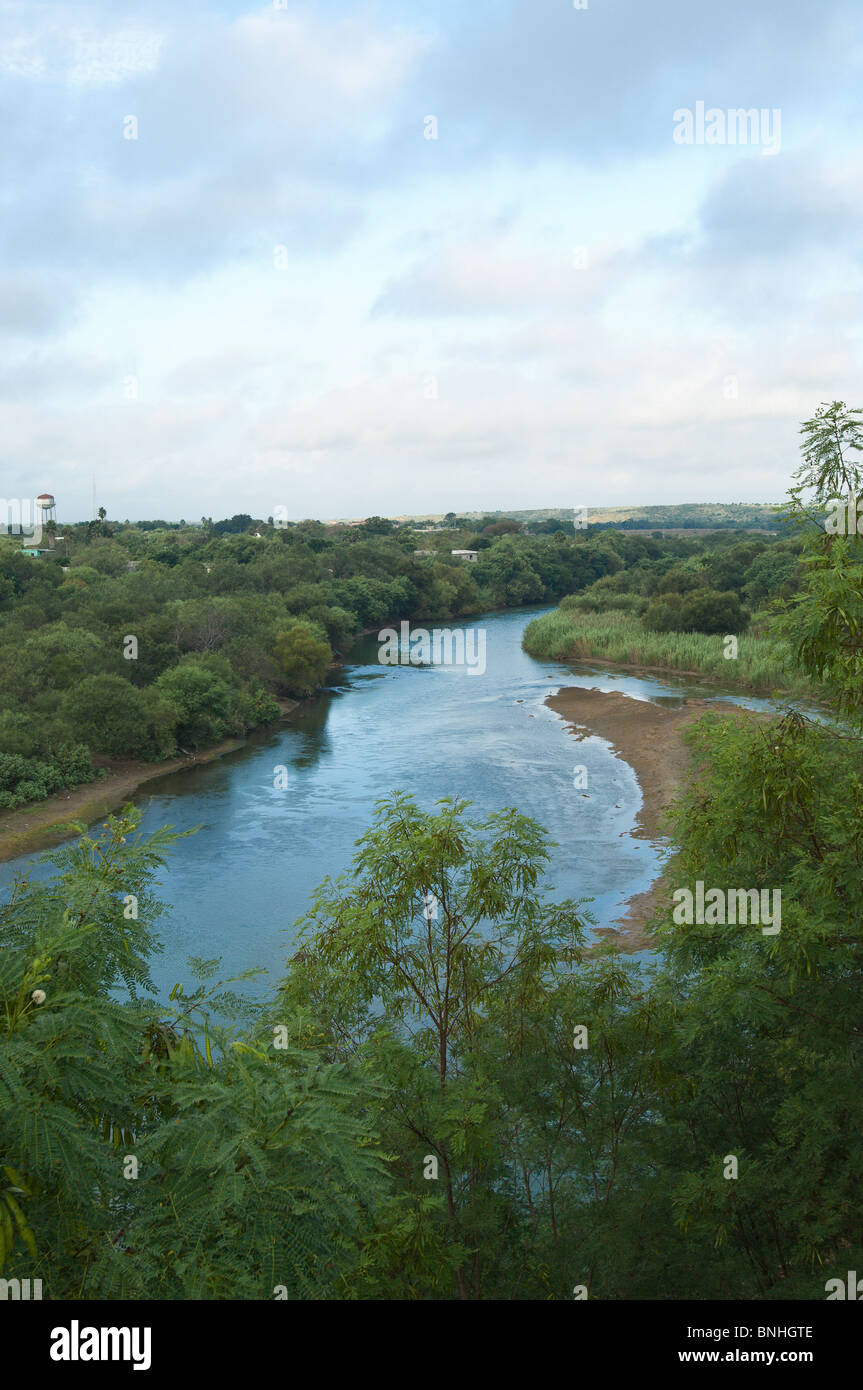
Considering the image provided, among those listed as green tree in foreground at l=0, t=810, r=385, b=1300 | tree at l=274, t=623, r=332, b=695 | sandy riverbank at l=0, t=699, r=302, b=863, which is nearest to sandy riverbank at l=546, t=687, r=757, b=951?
tree at l=274, t=623, r=332, b=695

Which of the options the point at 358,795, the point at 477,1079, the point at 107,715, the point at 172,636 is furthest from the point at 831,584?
the point at 172,636

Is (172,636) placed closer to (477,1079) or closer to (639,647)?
(639,647)

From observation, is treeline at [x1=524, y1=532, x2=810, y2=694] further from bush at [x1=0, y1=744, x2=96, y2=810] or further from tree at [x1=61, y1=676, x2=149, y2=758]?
bush at [x1=0, y1=744, x2=96, y2=810]

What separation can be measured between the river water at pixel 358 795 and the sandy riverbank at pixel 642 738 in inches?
22.1

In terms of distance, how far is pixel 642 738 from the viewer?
4253 cm

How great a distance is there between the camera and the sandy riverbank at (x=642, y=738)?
2488 centimetres

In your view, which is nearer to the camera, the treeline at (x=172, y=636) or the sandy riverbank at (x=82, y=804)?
the sandy riverbank at (x=82, y=804)

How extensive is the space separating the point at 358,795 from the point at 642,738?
13.8 meters

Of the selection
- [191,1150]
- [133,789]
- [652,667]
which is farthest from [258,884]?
[652,667]

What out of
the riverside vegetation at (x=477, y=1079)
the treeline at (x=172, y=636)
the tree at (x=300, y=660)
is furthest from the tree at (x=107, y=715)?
the riverside vegetation at (x=477, y=1079)

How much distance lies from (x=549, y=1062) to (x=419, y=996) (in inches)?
54.5

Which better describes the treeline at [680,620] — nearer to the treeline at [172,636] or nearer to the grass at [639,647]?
the grass at [639,647]

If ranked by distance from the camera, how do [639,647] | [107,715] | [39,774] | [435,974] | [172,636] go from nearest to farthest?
[435,974] → [39,774] → [107,715] → [172,636] → [639,647]

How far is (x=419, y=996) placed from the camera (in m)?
9.52
